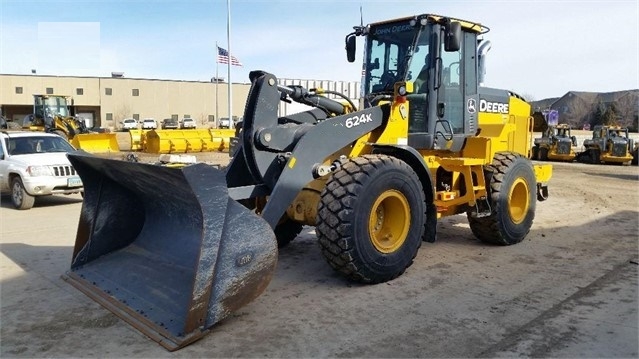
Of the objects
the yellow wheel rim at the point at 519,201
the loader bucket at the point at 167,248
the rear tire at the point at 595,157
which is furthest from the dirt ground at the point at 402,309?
the rear tire at the point at 595,157

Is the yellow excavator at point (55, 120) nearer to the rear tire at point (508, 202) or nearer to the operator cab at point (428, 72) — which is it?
the operator cab at point (428, 72)

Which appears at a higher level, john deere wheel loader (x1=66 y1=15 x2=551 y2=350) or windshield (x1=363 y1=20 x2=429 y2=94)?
windshield (x1=363 y1=20 x2=429 y2=94)

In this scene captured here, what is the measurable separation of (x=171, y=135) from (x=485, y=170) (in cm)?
1911

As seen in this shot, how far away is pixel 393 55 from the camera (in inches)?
256

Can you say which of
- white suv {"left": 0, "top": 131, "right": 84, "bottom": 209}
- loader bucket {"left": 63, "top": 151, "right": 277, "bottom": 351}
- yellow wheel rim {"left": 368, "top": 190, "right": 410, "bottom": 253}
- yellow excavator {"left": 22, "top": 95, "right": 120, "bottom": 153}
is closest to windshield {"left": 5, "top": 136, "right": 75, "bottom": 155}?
white suv {"left": 0, "top": 131, "right": 84, "bottom": 209}

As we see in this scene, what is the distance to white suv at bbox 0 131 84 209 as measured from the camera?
32.4 feet

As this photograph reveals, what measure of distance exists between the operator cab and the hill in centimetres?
3972

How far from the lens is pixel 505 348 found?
3746mm

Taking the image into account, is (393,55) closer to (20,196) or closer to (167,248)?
(167,248)

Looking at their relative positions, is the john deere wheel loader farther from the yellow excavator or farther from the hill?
the hill

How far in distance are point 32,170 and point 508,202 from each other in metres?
8.71

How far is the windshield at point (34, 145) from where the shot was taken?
10.5 metres

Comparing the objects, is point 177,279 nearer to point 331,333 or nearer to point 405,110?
point 331,333

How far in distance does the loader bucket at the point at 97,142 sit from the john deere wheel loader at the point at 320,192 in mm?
14846
